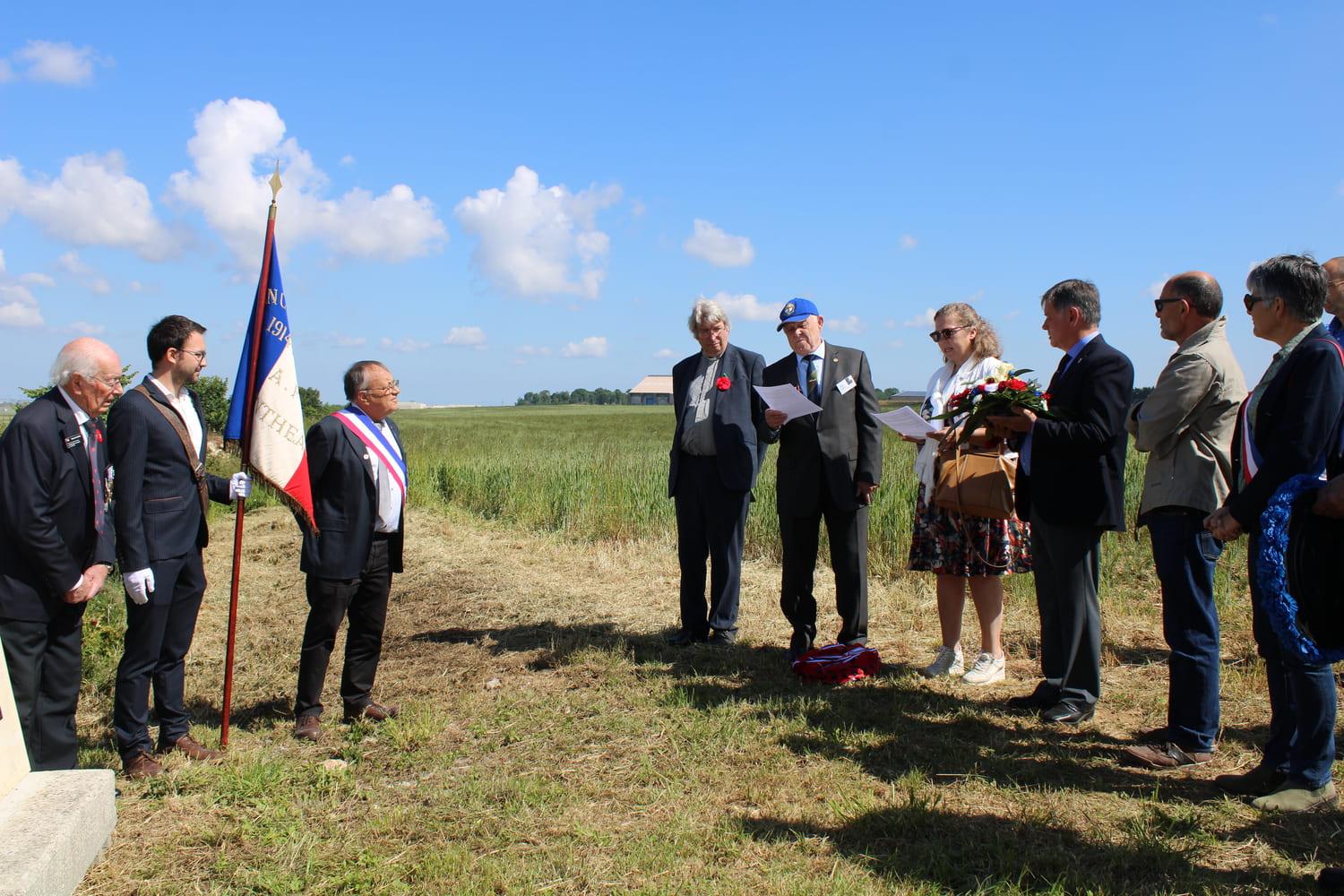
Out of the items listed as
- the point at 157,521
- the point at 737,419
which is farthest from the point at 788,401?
the point at 157,521

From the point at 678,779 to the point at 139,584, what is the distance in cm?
239

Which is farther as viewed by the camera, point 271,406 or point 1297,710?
point 271,406

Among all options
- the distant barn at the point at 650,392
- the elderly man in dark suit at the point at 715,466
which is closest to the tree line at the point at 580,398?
the distant barn at the point at 650,392

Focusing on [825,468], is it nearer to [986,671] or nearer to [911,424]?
[911,424]

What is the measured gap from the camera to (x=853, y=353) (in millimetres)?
5402

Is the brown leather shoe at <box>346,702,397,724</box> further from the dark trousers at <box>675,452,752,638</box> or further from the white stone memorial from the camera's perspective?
the dark trousers at <box>675,452,752,638</box>

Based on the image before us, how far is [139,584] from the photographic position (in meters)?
3.73

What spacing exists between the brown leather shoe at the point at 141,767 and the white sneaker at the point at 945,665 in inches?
152

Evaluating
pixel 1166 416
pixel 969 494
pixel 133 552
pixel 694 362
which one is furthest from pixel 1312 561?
pixel 133 552

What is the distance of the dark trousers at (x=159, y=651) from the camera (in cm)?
390

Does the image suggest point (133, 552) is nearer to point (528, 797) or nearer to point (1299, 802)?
point (528, 797)

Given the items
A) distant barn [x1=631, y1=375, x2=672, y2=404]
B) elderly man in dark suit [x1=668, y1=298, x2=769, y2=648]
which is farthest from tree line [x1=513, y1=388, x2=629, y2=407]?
elderly man in dark suit [x1=668, y1=298, x2=769, y2=648]

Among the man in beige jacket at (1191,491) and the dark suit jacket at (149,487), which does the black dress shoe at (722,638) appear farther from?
the dark suit jacket at (149,487)

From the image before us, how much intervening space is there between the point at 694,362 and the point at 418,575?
3.86 metres
